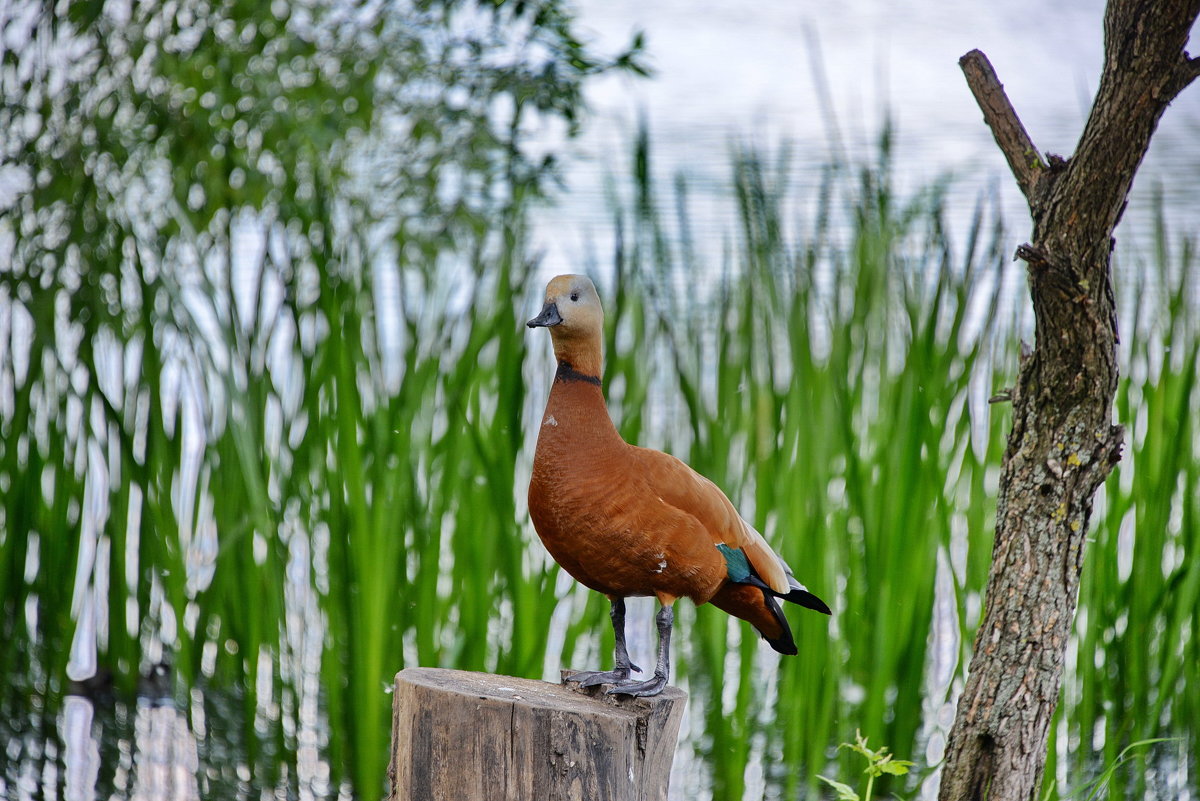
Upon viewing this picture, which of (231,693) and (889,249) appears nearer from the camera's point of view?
(889,249)

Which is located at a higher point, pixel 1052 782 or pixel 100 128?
pixel 100 128

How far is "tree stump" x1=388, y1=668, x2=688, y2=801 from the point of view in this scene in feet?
3.31

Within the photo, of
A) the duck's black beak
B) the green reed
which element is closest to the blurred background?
the green reed

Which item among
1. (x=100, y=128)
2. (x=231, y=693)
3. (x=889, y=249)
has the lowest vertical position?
(x=231, y=693)

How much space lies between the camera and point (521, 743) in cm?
101

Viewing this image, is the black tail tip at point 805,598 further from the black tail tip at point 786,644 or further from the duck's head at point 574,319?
the duck's head at point 574,319

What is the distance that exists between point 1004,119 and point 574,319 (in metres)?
0.56

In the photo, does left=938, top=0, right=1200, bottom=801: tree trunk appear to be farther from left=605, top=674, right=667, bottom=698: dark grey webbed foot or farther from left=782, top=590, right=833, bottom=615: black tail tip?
left=605, top=674, right=667, bottom=698: dark grey webbed foot

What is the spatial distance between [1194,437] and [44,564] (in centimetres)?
227

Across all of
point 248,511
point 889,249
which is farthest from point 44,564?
point 889,249

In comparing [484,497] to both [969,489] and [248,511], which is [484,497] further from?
[969,489]

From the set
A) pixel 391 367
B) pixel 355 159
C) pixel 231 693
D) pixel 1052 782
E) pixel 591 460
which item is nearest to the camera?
pixel 591 460

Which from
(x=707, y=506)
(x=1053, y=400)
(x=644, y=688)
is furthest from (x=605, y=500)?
(x=1053, y=400)

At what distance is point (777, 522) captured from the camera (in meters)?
1.71
